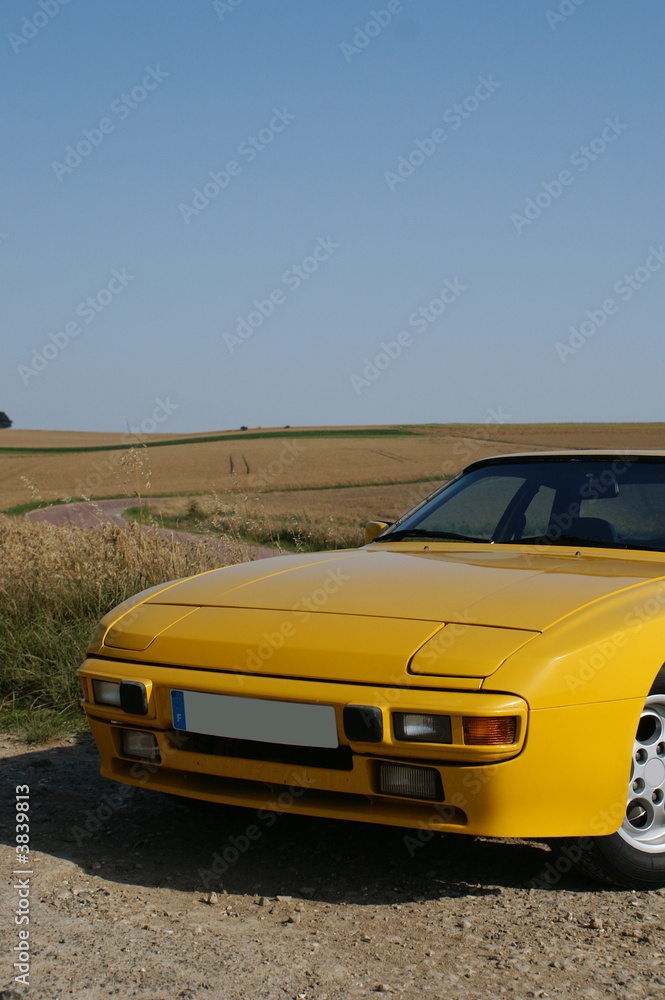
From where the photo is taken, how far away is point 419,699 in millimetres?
2377

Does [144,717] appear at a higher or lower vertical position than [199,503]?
higher

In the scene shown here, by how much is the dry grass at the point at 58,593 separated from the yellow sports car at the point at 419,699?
1.92m

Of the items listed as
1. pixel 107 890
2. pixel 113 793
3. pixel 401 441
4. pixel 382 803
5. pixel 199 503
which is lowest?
pixel 401 441

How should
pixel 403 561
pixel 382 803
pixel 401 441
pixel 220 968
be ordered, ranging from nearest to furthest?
pixel 220 968
pixel 382 803
pixel 403 561
pixel 401 441

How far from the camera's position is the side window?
3.70m

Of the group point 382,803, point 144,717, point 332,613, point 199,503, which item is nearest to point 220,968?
point 382,803

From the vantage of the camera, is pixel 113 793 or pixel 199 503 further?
pixel 199 503

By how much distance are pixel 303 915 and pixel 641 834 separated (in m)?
1.03

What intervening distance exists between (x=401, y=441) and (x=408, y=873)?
148 feet

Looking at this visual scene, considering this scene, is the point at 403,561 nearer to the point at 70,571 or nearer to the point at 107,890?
the point at 107,890

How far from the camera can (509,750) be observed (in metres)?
2.35

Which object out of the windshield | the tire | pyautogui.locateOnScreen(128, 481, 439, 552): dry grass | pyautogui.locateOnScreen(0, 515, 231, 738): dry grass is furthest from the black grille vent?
pyautogui.locateOnScreen(128, 481, 439, 552): dry grass

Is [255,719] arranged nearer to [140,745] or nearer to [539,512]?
[140,745]

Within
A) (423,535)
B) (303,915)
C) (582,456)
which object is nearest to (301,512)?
(423,535)
